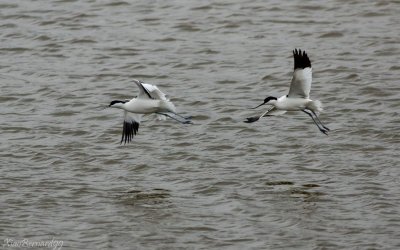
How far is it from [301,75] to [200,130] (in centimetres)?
313

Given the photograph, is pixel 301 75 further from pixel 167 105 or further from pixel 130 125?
pixel 130 125

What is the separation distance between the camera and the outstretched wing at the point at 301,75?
1361 cm

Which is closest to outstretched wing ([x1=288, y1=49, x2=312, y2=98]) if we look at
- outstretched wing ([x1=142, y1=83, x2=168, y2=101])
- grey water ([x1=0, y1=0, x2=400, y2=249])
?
grey water ([x1=0, y1=0, x2=400, y2=249])

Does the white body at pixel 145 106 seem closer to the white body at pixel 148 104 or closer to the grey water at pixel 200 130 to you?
the white body at pixel 148 104

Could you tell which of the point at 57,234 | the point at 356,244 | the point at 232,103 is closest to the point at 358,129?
the point at 232,103

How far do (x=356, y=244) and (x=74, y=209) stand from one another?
3.60 meters

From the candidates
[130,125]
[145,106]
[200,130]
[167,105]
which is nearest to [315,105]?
[167,105]

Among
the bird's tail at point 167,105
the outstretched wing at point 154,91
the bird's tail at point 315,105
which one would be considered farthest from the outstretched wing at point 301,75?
the outstretched wing at point 154,91

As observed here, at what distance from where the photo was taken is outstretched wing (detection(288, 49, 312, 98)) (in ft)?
44.7

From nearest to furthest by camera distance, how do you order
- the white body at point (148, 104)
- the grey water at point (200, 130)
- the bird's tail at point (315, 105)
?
1. the grey water at point (200, 130)
2. the bird's tail at point (315, 105)
3. the white body at point (148, 104)

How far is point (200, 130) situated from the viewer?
16.5 m

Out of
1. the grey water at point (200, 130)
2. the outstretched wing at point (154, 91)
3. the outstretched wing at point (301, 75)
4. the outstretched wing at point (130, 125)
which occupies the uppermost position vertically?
the outstretched wing at point (301, 75)

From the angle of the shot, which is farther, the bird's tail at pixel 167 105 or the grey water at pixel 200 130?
the bird's tail at pixel 167 105

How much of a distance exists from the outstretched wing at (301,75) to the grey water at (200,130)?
107 centimetres
